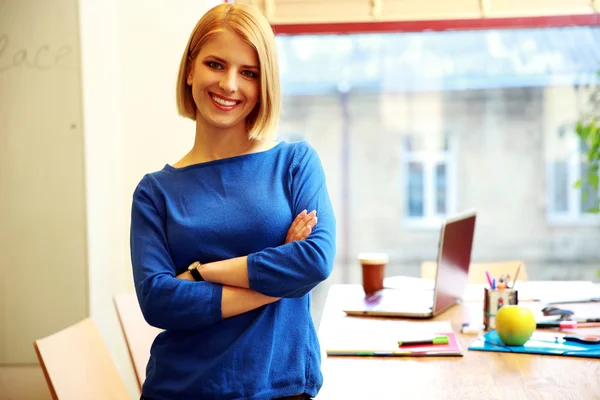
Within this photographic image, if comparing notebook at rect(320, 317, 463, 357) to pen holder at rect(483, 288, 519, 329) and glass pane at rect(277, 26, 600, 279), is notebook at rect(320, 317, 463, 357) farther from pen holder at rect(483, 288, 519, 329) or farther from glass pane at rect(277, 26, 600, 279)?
glass pane at rect(277, 26, 600, 279)

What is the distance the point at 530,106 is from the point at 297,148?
4391mm

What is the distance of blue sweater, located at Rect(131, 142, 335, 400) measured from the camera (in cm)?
136

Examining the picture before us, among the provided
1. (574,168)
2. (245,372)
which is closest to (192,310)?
(245,372)

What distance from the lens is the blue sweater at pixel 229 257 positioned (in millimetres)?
1364

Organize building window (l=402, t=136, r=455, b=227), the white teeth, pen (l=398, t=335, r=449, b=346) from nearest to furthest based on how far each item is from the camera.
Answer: the white teeth
pen (l=398, t=335, r=449, b=346)
building window (l=402, t=136, r=455, b=227)

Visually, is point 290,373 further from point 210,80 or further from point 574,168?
point 574,168

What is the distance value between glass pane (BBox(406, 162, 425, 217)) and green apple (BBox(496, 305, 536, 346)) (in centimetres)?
373

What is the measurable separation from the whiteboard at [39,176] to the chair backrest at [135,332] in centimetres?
89

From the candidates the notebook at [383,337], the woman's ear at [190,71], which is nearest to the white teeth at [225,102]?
the woman's ear at [190,71]

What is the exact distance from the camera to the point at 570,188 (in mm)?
5277

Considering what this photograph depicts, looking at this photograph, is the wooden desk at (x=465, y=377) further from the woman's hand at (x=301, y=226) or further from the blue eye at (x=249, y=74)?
the blue eye at (x=249, y=74)

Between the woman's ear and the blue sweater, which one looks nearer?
the blue sweater

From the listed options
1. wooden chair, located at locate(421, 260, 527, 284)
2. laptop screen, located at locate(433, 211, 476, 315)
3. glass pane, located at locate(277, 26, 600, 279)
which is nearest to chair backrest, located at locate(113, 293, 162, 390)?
laptop screen, located at locate(433, 211, 476, 315)

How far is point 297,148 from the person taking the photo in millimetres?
1542
